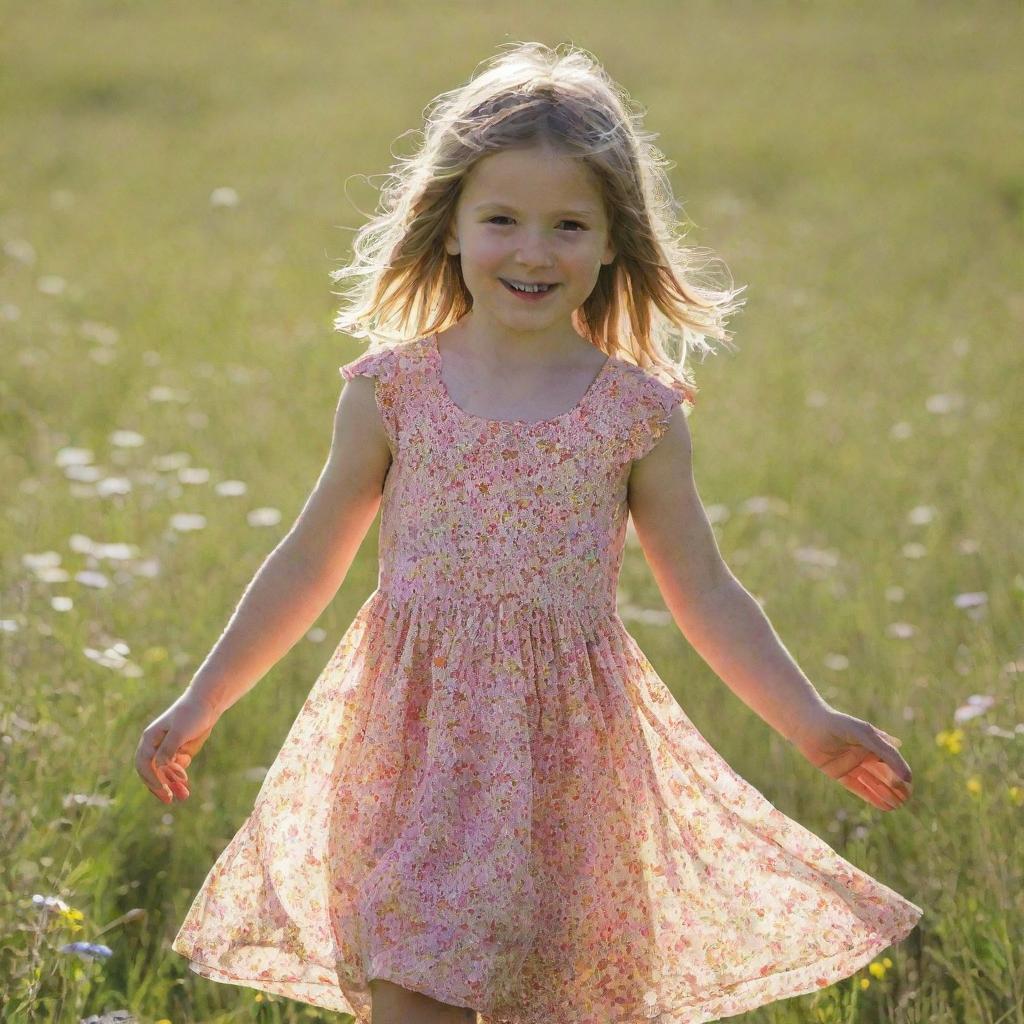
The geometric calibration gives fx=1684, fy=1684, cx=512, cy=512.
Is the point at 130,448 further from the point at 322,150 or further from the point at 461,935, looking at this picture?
the point at 322,150

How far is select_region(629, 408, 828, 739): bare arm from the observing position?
2568 mm

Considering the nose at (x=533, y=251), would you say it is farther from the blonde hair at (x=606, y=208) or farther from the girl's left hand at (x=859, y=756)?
the girl's left hand at (x=859, y=756)

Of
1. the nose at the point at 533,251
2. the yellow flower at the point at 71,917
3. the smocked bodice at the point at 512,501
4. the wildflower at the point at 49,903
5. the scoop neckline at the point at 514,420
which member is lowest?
the yellow flower at the point at 71,917

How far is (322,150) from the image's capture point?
13258 mm

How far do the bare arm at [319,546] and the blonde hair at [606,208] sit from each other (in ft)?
0.77

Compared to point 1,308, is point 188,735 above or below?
below

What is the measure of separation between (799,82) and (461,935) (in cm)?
1634

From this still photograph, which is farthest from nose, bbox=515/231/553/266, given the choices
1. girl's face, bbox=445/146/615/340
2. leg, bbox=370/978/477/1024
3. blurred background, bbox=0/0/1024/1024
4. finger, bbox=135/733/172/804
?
leg, bbox=370/978/477/1024

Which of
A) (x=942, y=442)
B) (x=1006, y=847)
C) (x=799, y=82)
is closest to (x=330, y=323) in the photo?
(x=942, y=442)

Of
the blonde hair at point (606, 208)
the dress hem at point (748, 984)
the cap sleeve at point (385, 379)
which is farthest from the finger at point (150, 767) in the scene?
the blonde hair at point (606, 208)

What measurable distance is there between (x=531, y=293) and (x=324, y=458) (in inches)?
128

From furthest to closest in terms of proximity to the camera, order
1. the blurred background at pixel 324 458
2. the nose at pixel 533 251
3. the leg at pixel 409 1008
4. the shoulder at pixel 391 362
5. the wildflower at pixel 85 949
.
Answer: the blurred background at pixel 324 458, the shoulder at pixel 391 362, the nose at pixel 533 251, the wildflower at pixel 85 949, the leg at pixel 409 1008

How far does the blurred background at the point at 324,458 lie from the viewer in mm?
3057

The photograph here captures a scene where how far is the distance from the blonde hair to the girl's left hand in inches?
24.0
